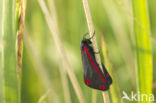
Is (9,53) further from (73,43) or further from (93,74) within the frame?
(73,43)

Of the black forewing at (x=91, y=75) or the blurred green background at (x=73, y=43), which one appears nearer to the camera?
the black forewing at (x=91, y=75)

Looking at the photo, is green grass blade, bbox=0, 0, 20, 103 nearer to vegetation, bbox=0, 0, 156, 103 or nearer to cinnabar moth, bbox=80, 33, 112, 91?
vegetation, bbox=0, 0, 156, 103

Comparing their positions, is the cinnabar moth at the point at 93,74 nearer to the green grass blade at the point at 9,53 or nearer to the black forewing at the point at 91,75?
the black forewing at the point at 91,75

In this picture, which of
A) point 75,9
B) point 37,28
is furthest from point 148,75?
point 37,28

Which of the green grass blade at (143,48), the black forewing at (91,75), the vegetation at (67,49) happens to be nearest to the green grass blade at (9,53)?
the vegetation at (67,49)

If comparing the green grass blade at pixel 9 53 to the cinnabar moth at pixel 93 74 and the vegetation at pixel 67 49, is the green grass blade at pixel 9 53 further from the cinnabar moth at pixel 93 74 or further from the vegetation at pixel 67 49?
the cinnabar moth at pixel 93 74

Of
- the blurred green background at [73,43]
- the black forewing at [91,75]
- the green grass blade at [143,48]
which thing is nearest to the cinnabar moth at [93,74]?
the black forewing at [91,75]
